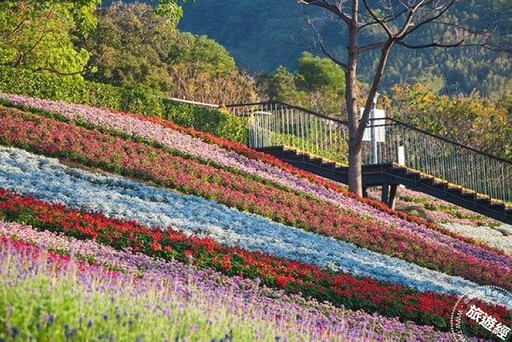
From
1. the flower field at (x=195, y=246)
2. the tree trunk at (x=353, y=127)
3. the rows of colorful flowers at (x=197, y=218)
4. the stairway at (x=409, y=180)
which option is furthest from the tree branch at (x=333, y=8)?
the rows of colorful flowers at (x=197, y=218)

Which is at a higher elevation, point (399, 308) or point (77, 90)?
point (77, 90)

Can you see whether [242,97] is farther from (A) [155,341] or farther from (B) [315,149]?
(A) [155,341]

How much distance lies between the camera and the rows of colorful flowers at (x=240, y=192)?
1958 cm

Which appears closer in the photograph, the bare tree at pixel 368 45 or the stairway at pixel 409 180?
the bare tree at pixel 368 45

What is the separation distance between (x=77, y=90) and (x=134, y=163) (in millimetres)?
11405

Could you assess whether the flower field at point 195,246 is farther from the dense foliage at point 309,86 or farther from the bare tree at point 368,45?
the dense foliage at point 309,86

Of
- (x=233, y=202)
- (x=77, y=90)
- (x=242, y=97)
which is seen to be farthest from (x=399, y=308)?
(x=242, y=97)

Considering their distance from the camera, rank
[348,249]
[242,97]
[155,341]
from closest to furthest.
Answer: [155,341]
[348,249]
[242,97]

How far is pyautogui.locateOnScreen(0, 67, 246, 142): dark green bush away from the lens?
29781 millimetres

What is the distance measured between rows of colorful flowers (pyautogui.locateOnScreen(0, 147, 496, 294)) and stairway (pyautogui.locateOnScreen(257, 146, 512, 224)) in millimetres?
11626

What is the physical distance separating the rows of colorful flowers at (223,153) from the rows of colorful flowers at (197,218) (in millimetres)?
5702

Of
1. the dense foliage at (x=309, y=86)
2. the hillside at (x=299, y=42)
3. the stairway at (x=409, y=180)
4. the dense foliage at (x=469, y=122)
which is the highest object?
the hillside at (x=299, y=42)

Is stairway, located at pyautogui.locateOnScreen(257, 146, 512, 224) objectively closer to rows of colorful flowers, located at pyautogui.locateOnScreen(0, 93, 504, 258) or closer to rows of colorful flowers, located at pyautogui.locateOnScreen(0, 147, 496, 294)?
rows of colorful flowers, located at pyautogui.locateOnScreen(0, 93, 504, 258)

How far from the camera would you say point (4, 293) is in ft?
19.1
